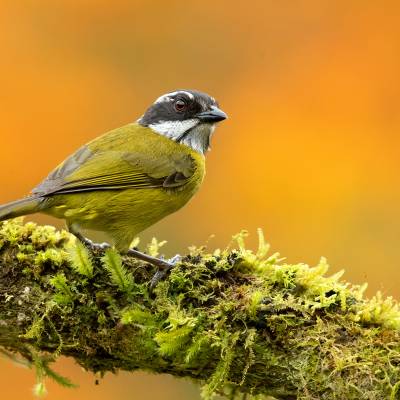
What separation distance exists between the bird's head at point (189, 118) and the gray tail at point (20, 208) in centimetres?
163

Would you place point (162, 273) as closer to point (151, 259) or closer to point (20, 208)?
point (151, 259)

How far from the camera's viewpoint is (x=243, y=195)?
33.6 feet

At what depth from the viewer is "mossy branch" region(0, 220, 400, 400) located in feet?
13.0

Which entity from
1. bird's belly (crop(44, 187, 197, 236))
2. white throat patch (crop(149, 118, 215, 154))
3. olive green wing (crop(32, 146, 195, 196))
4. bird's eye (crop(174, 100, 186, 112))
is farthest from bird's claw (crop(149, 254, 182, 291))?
bird's eye (crop(174, 100, 186, 112))

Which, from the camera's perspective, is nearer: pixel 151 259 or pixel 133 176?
pixel 151 259

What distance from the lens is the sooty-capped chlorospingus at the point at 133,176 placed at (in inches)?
204

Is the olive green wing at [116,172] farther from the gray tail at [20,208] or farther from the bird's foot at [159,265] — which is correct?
the bird's foot at [159,265]

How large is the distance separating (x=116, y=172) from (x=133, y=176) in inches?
5.5

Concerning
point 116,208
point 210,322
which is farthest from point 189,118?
point 210,322

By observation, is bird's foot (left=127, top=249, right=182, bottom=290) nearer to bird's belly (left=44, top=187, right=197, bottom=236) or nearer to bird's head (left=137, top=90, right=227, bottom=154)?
bird's belly (left=44, top=187, right=197, bottom=236)

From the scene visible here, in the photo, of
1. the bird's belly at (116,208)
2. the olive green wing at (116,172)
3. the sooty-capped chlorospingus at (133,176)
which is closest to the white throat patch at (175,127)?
the sooty-capped chlorospingus at (133,176)

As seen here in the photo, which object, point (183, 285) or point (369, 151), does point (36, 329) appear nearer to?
point (183, 285)

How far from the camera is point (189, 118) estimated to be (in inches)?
248

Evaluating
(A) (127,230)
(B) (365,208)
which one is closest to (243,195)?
(B) (365,208)
